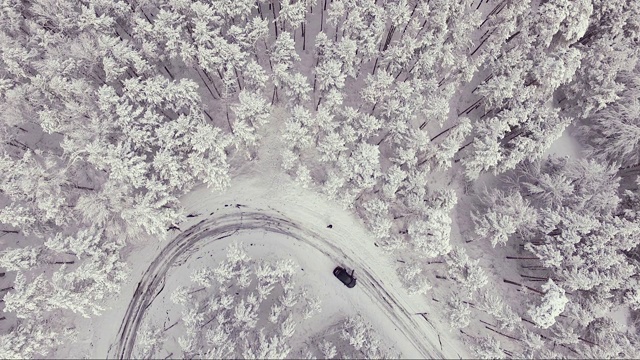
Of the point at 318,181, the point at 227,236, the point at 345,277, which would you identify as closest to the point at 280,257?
the point at 227,236

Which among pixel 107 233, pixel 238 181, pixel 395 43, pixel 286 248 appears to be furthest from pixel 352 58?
pixel 107 233

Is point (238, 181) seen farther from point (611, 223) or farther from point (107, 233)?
point (611, 223)

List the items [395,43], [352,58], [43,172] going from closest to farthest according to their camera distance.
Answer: [43,172] → [352,58] → [395,43]

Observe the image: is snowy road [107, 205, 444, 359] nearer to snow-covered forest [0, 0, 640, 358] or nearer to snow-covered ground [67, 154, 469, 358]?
snow-covered ground [67, 154, 469, 358]

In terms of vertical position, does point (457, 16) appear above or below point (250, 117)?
below

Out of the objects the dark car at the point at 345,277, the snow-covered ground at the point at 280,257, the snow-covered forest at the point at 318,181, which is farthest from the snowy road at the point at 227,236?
the dark car at the point at 345,277

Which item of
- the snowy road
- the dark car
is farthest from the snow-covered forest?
the dark car
